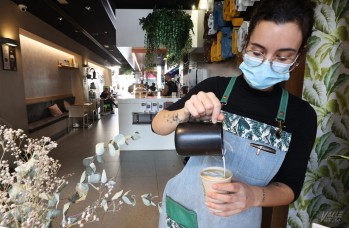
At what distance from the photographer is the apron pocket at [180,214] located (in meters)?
0.95

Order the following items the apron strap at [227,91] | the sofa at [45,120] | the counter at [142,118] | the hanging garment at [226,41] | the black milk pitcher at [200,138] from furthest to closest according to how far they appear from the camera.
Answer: the sofa at [45,120] → the counter at [142,118] → the hanging garment at [226,41] → the apron strap at [227,91] → the black milk pitcher at [200,138]

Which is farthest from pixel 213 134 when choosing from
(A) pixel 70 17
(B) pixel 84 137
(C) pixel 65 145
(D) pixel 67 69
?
(D) pixel 67 69

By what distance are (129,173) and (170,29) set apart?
2.54 m

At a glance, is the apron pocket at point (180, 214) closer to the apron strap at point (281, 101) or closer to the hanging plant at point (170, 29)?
the apron strap at point (281, 101)

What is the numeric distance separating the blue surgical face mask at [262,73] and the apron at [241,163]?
0.26ft

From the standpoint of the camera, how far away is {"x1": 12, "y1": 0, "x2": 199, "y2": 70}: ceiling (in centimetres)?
534

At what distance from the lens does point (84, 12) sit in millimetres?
6281

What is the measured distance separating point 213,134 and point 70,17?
23.9ft

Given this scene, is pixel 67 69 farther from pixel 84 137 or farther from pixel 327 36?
pixel 327 36

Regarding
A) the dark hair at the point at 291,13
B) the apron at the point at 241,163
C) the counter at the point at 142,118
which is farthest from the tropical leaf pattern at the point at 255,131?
the counter at the point at 142,118

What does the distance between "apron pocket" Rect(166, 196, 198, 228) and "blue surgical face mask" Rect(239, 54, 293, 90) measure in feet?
2.01

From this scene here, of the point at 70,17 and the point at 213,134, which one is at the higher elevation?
the point at 70,17

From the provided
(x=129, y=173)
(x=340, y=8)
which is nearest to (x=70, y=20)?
(x=129, y=173)

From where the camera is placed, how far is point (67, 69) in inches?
379
